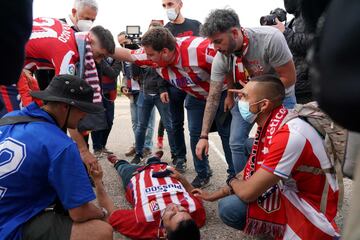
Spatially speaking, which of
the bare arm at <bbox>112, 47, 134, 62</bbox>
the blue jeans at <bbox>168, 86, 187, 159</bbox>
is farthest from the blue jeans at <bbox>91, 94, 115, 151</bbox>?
the blue jeans at <bbox>168, 86, 187, 159</bbox>

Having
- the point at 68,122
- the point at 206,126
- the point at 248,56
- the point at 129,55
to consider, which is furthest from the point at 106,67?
the point at 68,122

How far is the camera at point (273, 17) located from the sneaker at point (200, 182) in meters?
1.49

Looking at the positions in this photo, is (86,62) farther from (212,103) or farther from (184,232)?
(184,232)

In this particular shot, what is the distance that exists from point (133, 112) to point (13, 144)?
329cm

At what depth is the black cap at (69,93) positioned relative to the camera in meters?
2.15

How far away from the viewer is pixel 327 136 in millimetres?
2057

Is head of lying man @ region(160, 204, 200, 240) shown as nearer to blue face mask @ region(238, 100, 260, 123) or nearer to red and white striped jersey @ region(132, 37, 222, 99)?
blue face mask @ region(238, 100, 260, 123)

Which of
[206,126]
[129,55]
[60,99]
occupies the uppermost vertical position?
[60,99]

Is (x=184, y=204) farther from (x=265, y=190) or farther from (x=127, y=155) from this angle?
(x=127, y=155)

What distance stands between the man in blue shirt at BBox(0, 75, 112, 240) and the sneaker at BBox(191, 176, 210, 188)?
1.64 metres

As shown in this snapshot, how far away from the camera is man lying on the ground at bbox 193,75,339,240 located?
208cm

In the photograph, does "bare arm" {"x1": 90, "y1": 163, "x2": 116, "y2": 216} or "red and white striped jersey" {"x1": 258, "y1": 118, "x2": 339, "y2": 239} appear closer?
Result: "red and white striped jersey" {"x1": 258, "y1": 118, "x2": 339, "y2": 239}

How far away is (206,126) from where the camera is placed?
322 centimetres

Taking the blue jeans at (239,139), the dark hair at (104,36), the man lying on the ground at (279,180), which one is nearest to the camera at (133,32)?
the dark hair at (104,36)
